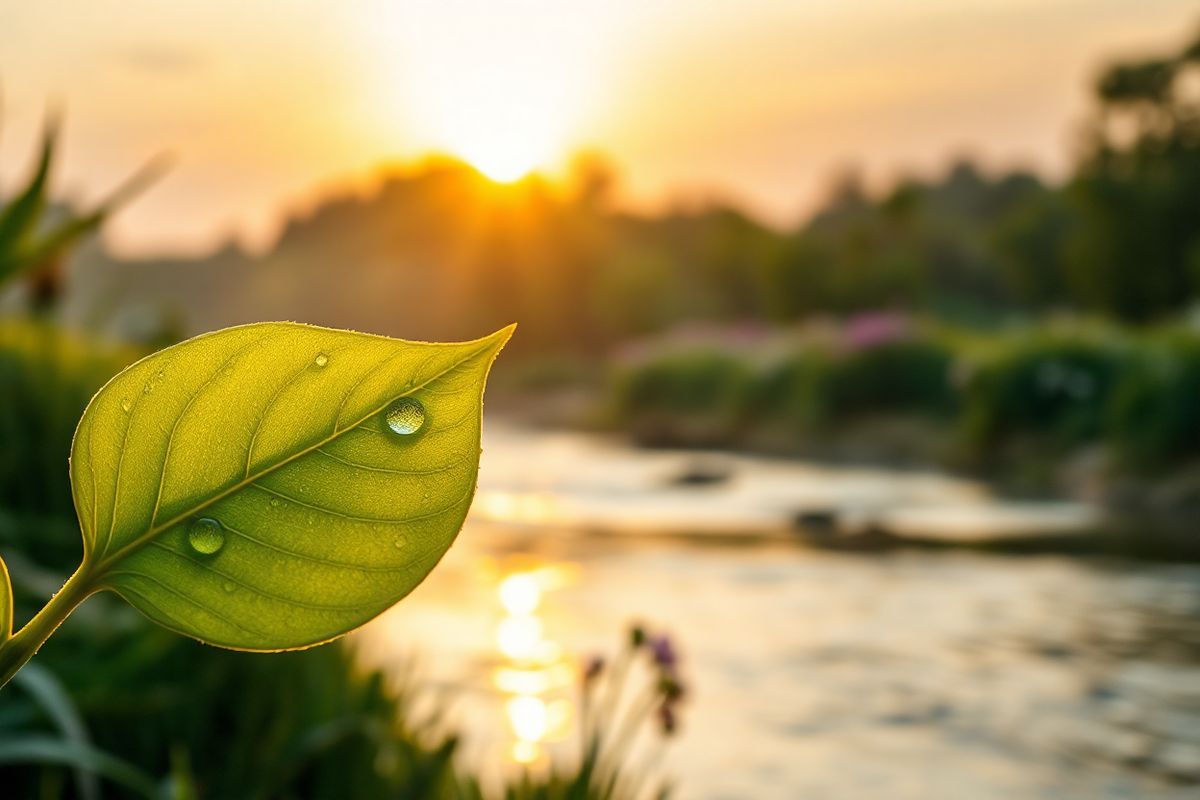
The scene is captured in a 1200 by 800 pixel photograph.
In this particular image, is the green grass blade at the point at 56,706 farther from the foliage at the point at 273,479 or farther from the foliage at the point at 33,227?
the foliage at the point at 273,479

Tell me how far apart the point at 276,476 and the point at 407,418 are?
22mm

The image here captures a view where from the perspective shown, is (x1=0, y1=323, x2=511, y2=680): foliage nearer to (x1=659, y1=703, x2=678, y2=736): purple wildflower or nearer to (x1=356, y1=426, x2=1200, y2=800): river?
(x1=659, y1=703, x2=678, y2=736): purple wildflower

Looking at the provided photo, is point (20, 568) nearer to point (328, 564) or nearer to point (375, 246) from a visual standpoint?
point (328, 564)

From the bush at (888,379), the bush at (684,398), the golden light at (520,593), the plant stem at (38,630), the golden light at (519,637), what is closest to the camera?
the plant stem at (38,630)

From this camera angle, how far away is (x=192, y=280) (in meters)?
32.3

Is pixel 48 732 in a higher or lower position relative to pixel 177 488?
lower

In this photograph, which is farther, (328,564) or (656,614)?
(656,614)

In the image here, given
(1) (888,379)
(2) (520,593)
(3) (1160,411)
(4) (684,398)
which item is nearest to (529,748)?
(2) (520,593)

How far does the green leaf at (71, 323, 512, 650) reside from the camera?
18 cm

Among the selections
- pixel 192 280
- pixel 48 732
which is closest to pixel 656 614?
pixel 48 732

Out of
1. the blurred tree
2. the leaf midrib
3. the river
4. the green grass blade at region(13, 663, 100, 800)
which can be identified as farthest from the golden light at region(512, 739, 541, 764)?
the blurred tree

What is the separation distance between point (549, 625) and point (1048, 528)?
10.4 ft

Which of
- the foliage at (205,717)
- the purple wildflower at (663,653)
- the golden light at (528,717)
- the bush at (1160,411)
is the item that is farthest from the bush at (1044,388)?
the purple wildflower at (663,653)

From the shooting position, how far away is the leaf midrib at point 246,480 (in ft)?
0.60
